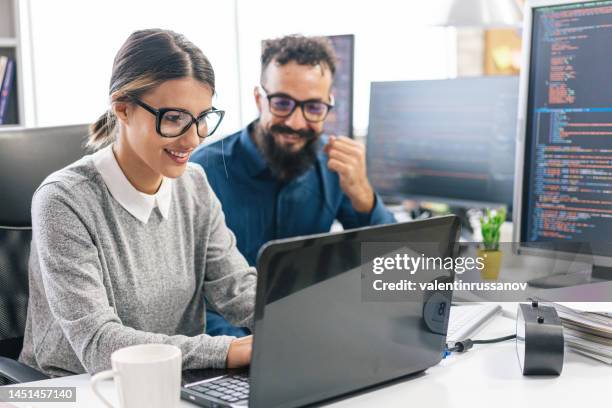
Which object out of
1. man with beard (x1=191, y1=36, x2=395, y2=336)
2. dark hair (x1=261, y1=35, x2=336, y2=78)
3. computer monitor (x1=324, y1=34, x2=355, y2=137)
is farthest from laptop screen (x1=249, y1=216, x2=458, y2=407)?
computer monitor (x1=324, y1=34, x2=355, y2=137)

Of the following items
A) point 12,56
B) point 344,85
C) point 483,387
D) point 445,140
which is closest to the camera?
point 483,387

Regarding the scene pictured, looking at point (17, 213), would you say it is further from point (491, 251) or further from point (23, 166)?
point (491, 251)

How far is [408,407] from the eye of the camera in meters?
0.96

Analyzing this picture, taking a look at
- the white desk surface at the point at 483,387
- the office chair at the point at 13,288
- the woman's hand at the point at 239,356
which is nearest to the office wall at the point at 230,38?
the office chair at the point at 13,288

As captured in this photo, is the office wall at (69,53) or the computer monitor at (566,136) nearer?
the computer monitor at (566,136)

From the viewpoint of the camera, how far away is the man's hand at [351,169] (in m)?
1.96

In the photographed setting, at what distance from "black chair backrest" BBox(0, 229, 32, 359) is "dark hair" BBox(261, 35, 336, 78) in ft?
2.58

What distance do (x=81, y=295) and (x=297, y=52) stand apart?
1012 millimetres

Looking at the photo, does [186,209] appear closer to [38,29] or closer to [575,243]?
[575,243]

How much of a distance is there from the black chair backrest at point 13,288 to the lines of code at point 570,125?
3.18 ft

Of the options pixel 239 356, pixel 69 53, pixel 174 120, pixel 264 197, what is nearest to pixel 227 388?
pixel 239 356

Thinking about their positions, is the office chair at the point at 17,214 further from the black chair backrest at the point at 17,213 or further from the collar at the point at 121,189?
the collar at the point at 121,189

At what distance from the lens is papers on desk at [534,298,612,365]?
1136 mm

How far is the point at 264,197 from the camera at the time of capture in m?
1.91
